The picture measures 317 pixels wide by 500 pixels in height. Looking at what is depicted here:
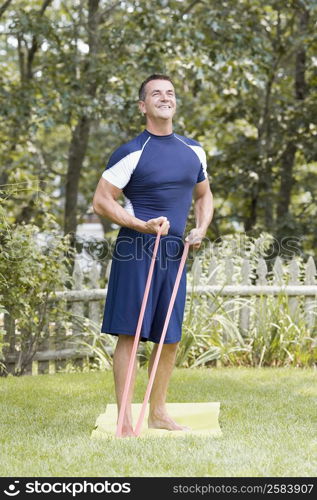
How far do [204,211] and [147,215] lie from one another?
424mm

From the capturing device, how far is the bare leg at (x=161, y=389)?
14.4 feet

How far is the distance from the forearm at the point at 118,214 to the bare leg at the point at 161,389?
2.36 feet

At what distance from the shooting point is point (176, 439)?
3902mm

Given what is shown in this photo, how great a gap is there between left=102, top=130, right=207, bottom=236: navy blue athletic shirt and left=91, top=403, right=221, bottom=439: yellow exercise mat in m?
1.05

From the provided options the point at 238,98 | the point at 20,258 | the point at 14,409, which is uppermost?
the point at 238,98

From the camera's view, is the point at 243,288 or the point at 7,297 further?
the point at 243,288

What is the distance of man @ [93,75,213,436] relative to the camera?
419 centimetres

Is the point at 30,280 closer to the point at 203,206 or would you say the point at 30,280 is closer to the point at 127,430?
the point at 203,206

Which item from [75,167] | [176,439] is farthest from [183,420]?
[75,167]

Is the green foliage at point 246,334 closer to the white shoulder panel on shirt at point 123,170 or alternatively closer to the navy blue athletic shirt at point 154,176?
the navy blue athletic shirt at point 154,176
